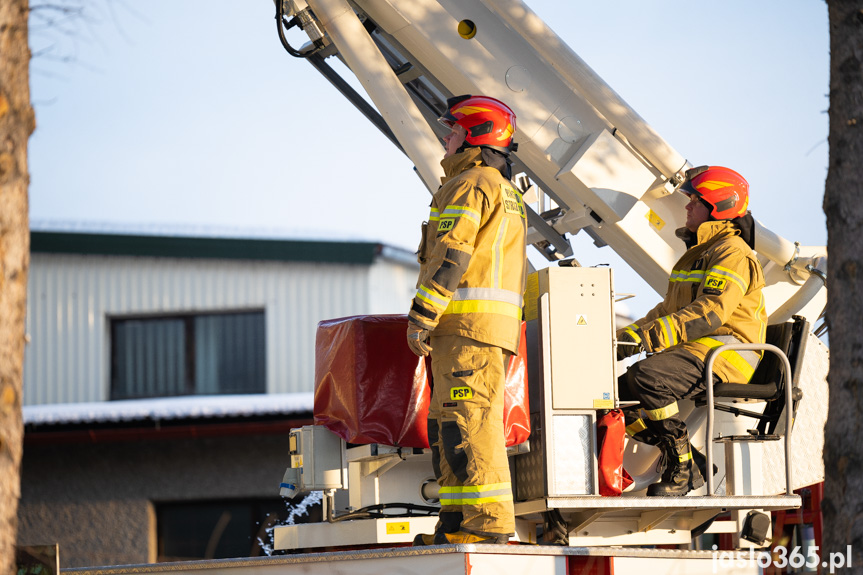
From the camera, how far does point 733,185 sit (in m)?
5.68

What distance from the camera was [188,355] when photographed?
14.3 m

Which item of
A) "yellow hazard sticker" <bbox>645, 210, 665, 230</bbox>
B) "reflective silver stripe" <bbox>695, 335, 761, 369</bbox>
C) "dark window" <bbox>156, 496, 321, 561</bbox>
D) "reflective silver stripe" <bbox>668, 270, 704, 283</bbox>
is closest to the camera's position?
"reflective silver stripe" <bbox>695, 335, 761, 369</bbox>

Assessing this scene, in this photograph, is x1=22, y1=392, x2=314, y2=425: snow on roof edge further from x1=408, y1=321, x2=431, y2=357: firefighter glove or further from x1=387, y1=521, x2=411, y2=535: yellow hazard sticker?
x1=408, y1=321, x2=431, y2=357: firefighter glove

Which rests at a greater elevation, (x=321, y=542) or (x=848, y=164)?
(x=848, y=164)

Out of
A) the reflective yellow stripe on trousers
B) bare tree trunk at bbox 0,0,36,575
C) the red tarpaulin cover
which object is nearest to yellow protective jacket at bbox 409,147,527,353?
the red tarpaulin cover

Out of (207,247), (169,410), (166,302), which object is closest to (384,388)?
(169,410)

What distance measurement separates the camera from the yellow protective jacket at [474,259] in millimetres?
4551

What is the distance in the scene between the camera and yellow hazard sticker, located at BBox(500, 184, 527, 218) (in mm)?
4844

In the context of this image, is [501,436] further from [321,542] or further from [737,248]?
[737,248]

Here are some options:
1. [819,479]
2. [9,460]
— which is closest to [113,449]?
[819,479]

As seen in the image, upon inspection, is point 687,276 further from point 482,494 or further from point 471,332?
point 482,494

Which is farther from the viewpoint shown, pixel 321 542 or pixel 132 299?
pixel 132 299

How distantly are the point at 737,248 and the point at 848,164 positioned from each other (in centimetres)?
188

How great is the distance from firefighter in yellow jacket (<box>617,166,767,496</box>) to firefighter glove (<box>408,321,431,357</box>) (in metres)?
1.16
